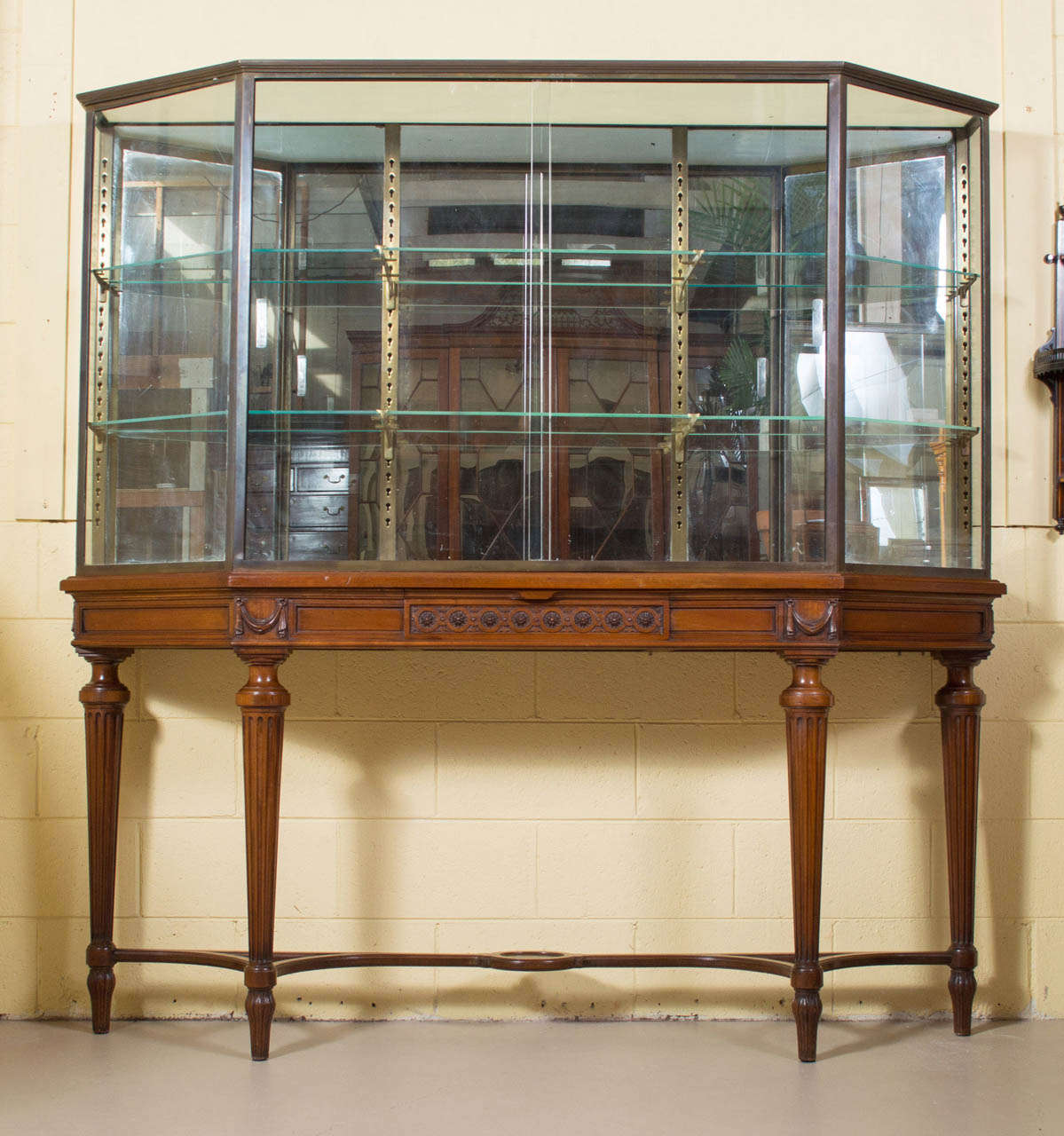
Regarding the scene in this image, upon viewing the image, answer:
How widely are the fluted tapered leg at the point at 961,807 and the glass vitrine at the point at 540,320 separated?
28 centimetres

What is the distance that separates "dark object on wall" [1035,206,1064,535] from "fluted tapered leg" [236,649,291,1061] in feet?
6.08

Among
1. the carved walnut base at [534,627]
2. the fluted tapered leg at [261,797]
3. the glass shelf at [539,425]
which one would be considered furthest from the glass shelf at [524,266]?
the fluted tapered leg at [261,797]

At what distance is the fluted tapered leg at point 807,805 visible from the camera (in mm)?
2324

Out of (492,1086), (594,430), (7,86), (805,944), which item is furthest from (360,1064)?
(7,86)

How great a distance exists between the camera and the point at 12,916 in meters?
2.85

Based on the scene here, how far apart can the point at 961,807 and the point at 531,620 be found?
41.9 inches

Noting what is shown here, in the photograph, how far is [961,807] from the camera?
2.61 meters

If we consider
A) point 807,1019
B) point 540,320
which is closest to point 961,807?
point 807,1019

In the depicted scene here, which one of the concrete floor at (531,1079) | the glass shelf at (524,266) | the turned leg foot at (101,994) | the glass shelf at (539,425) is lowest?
the concrete floor at (531,1079)

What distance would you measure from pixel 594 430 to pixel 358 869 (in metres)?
1.19

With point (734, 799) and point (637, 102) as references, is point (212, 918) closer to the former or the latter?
point (734, 799)

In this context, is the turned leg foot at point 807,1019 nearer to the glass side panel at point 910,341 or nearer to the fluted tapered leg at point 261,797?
the glass side panel at point 910,341

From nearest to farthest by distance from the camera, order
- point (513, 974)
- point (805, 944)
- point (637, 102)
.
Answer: point (805, 944) < point (637, 102) < point (513, 974)

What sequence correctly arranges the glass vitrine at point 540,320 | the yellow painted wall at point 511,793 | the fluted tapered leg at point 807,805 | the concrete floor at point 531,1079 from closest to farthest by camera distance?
the concrete floor at point 531,1079
the fluted tapered leg at point 807,805
the glass vitrine at point 540,320
the yellow painted wall at point 511,793
